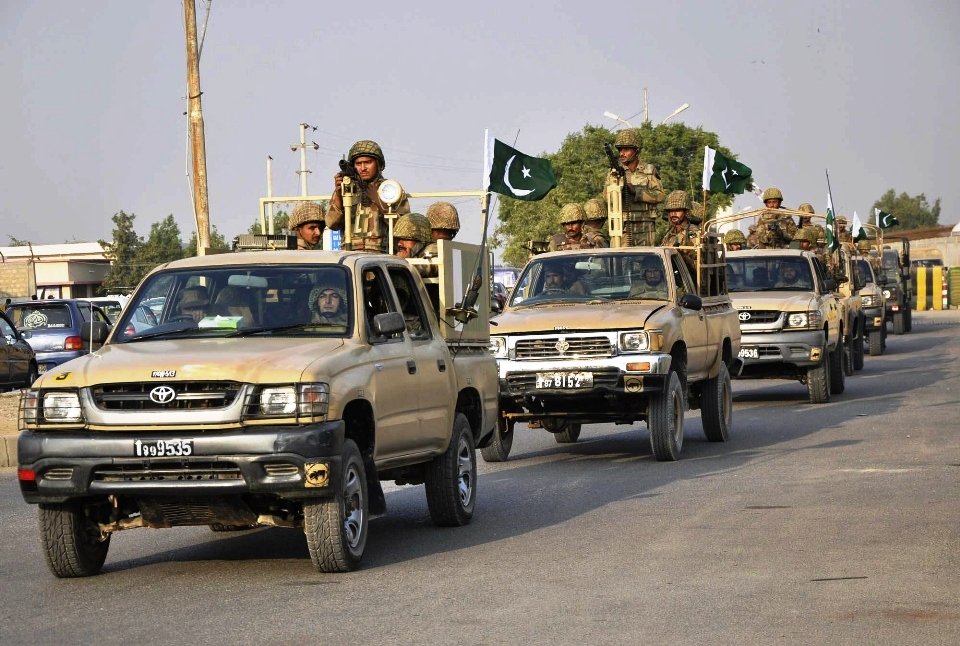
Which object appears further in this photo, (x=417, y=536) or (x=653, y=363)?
(x=653, y=363)

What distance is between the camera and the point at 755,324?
20.8 metres

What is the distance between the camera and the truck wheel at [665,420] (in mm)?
13945

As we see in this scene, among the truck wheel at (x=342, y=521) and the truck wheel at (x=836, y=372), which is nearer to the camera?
the truck wheel at (x=342, y=521)

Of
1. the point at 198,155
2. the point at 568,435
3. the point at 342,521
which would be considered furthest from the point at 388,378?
the point at 198,155

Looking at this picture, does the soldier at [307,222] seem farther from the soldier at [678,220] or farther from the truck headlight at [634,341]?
the soldier at [678,220]

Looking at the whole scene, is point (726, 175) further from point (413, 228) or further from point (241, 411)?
point (241, 411)

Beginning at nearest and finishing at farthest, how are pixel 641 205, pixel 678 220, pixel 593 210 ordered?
1. pixel 593 210
2. pixel 641 205
3. pixel 678 220

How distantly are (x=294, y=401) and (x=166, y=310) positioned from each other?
1.75 meters

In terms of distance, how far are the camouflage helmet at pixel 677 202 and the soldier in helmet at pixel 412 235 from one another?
8151mm

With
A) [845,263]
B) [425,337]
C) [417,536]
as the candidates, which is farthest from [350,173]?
[845,263]

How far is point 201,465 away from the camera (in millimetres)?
7957

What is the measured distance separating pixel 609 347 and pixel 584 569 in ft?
18.3

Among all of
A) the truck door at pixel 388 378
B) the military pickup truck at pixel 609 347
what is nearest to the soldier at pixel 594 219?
the military pickup truck at pixel 609 347

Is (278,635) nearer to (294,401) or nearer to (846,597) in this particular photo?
(294,401)
